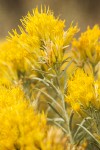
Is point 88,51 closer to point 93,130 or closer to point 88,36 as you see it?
point 88,36

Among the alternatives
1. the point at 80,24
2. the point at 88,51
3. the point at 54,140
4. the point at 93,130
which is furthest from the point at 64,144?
the point at 80,24

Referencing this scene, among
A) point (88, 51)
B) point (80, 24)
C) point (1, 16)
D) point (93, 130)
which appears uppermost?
point (1, 16)

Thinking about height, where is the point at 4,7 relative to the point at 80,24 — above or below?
above

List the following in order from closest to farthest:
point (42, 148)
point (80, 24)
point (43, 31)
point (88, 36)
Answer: point (42, 148)
point (43, 31)
point (88, 36)
point (80, 24)

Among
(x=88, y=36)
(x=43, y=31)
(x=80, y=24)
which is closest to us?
(x=43, y=31)

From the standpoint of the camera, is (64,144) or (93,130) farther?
(93,130)

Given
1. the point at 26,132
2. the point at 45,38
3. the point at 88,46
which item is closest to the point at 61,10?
the point at 88,46
